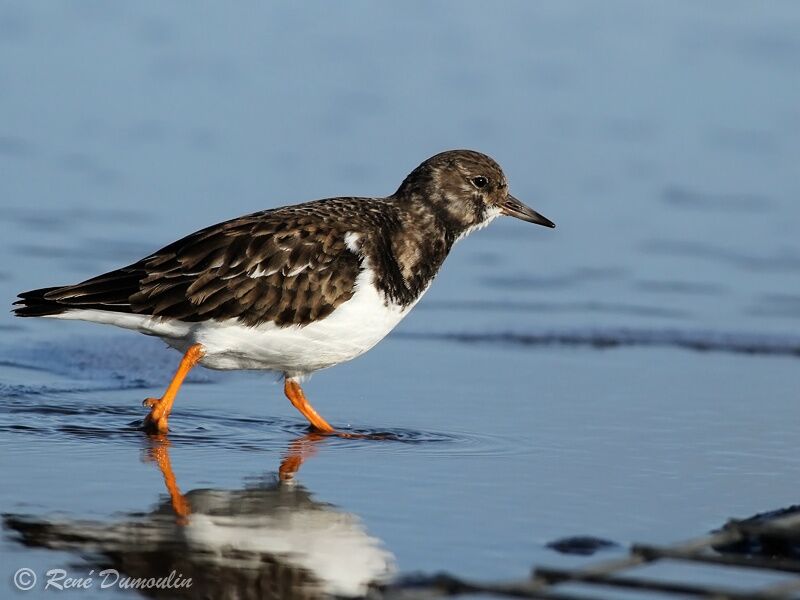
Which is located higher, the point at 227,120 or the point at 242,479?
the point at 227,120

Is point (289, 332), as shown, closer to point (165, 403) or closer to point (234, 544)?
point (165, 403)

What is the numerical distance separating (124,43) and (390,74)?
10.4ft

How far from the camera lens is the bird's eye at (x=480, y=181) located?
7977mm

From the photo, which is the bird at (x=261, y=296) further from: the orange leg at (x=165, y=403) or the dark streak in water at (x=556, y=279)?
the dark streak in water at (x=556, y=279)

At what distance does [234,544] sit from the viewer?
511 centimetres

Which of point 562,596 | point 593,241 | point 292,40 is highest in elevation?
point 292,40

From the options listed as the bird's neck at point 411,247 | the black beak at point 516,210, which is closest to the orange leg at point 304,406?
the bird's neck at point 411,247

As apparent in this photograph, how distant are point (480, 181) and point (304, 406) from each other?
1.55 metres

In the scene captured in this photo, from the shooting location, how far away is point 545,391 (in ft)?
27.3

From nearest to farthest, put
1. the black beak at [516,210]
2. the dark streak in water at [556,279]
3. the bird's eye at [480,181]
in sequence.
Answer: the bird's eye at [480,181], the black beak at [516,210], the dark streak in water at [556,279]

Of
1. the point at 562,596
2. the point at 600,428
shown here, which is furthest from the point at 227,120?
the point at 562,596

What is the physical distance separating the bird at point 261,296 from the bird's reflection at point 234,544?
4.44ft

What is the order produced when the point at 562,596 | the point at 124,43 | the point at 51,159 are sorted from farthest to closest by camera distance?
the point at 124,43, the point at 51,159, the point at 562,596

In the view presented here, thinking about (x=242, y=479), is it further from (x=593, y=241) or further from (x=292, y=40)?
(x=292, y=40)
